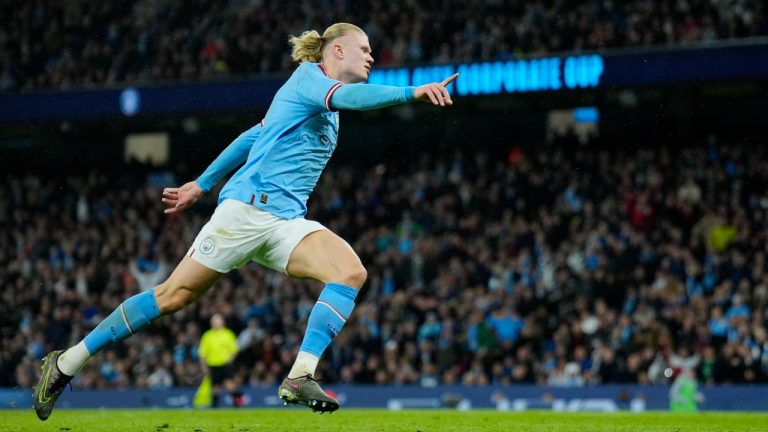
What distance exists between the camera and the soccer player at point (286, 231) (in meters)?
6.46

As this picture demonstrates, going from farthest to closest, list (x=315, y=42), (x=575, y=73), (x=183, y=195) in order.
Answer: (x=575, y=73) → (x=183, y=195) → (x=315, y=42)

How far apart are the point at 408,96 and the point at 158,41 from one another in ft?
63.5

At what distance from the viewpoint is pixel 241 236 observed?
6504 millimetres

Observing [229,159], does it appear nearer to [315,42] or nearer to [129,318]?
[315,42]

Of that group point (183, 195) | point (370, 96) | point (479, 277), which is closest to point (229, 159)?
point (183, 195)

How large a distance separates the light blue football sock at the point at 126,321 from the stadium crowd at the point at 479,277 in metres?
10.9

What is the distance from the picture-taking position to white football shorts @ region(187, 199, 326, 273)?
21.3 ft

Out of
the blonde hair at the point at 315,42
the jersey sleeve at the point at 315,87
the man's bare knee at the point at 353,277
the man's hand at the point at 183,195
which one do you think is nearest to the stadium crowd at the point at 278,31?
the blonde hair at the point at 315,42

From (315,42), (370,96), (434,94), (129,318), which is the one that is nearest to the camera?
(434,94)

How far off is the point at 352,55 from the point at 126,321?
2053mm

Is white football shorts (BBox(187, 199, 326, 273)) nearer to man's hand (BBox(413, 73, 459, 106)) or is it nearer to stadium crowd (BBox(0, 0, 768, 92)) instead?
man's hand (BBox(413, 73, 459, 106))

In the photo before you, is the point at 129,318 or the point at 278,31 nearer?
the point at 129,318

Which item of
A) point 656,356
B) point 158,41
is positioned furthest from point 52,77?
point 656,356

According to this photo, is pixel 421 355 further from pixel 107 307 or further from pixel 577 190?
pixel 107 307
